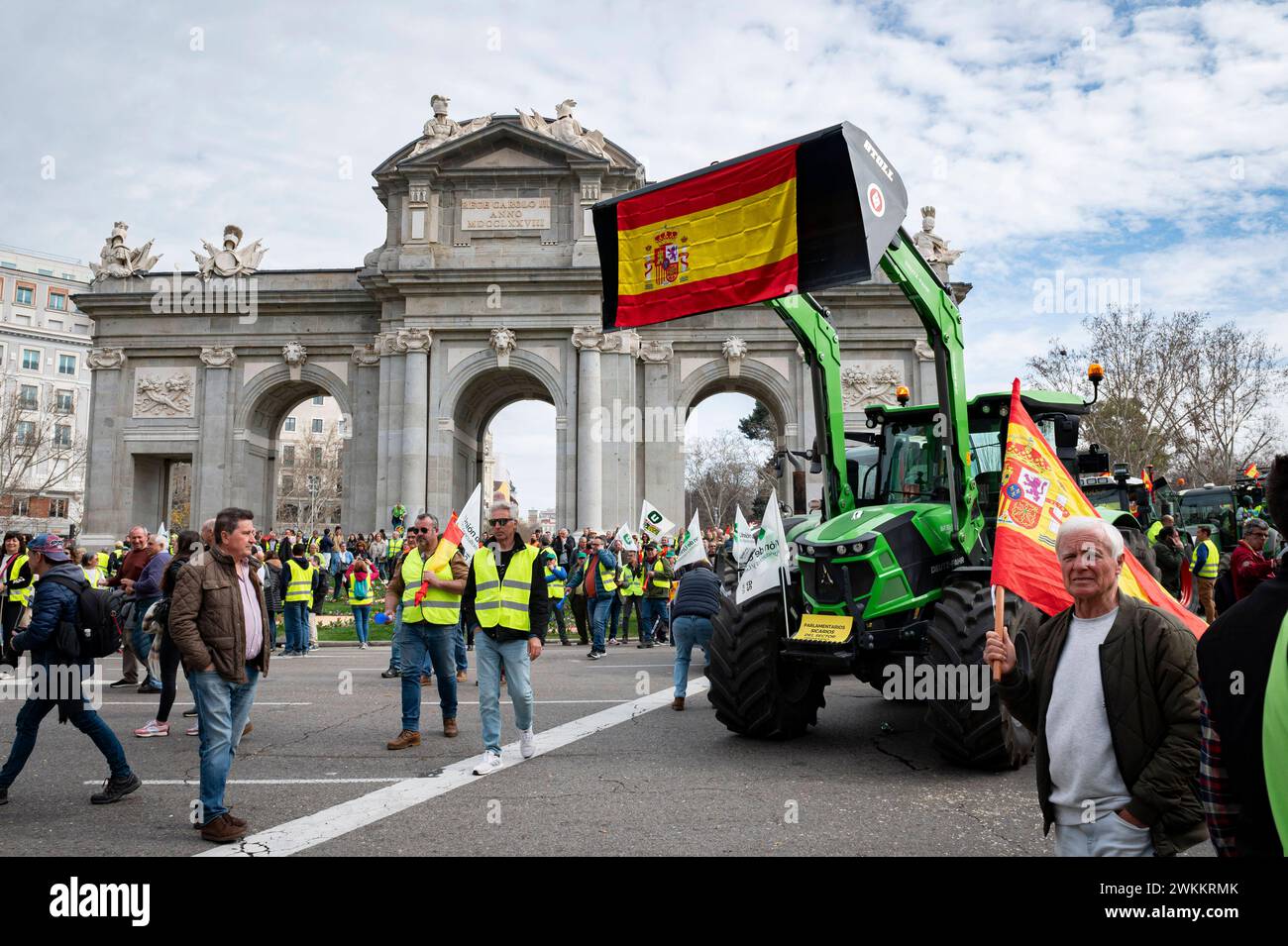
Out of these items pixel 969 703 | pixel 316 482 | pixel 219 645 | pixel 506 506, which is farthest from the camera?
pixel 316 482

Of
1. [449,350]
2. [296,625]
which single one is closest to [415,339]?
[449,350]

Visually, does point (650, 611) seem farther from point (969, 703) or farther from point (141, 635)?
point (969, 703)

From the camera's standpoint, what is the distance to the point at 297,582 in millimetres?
16203

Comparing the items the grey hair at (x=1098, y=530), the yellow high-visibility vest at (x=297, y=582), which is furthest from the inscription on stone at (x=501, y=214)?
the grey hair at (x=1098, y=530)

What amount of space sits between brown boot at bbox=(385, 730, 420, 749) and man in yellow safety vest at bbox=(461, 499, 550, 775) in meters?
1.15

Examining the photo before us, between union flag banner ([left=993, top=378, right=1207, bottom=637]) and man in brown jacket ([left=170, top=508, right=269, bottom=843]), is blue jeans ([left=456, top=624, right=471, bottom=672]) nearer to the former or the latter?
man in brown jacket ([left=170, top=508, right=269, bottom=843])

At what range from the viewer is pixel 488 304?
3341cm

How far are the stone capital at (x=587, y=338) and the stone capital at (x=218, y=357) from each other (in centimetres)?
1399

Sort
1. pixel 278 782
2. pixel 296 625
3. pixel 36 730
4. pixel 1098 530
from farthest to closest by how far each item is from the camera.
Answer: pixel 296 625
pixel 278 782
pixel 36 730
pixel 1098 530

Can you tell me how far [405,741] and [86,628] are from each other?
2839 mm

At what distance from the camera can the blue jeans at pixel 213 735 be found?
5.67 m

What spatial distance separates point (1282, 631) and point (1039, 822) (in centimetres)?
397

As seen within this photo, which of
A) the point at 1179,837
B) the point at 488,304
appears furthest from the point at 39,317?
the point at 1179,837

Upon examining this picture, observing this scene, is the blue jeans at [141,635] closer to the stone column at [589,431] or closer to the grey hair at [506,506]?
the grey hair at [506,506]
